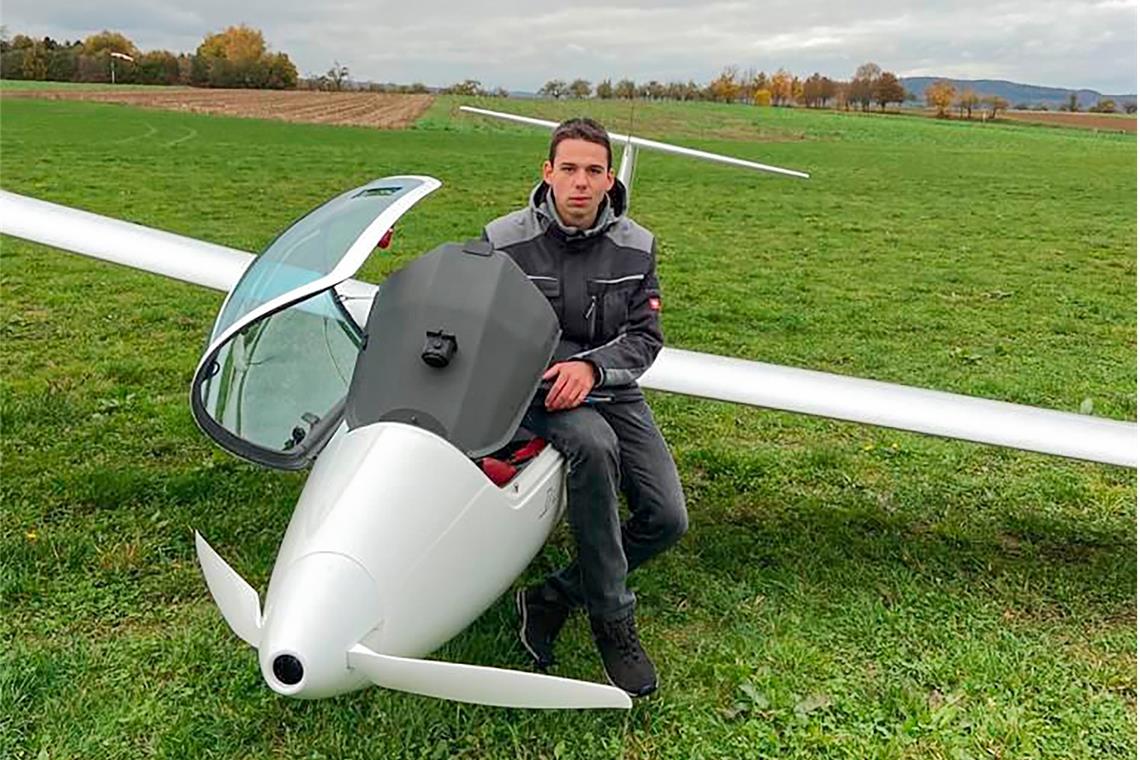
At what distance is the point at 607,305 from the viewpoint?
126 inches

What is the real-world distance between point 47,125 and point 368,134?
9502mm

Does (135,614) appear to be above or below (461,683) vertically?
below

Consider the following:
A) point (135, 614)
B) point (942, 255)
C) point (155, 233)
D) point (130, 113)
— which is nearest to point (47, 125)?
point (130, 113)

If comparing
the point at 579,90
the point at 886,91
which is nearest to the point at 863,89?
the point at 886,91

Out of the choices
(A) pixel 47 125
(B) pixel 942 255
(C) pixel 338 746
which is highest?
(A) pixel 47 125

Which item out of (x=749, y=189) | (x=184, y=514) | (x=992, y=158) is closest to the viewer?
(x=184, y=514)

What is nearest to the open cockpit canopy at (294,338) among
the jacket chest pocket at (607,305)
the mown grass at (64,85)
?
the jacket chest pocket at (607,305)

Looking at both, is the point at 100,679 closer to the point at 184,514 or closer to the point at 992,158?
the point at 184,514

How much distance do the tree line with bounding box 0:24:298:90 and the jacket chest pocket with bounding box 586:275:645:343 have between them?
171ft

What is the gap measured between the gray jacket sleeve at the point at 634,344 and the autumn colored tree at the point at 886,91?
8817 cm

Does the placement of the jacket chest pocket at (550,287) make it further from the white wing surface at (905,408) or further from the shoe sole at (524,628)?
the white wing surface at (905,408)

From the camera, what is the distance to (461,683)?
2311mm

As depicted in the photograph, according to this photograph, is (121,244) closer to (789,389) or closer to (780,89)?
(789,389)

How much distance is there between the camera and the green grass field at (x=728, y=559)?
120 inches
